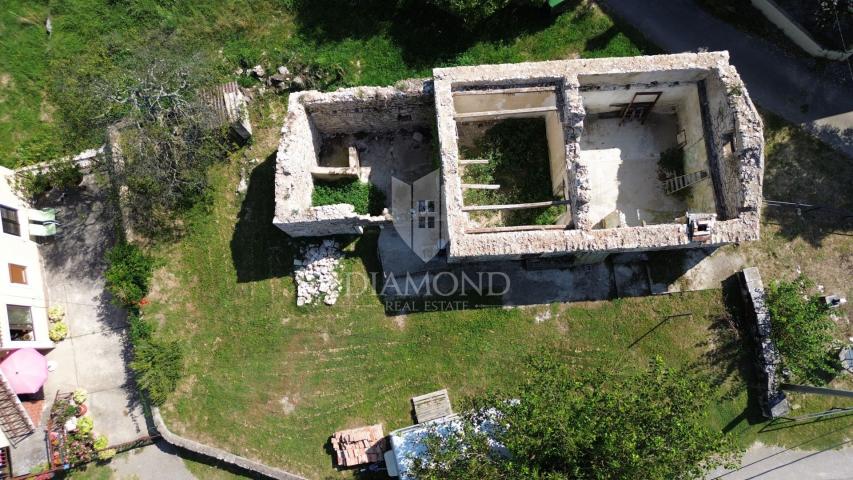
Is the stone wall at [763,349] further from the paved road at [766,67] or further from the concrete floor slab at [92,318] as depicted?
the concrete floor slab at [92,318]

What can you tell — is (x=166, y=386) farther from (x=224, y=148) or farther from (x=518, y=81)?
(x=518, y=81)

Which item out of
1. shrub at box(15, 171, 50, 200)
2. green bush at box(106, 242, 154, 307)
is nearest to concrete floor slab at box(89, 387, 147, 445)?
green bush at box(106, 242, 154, 307)

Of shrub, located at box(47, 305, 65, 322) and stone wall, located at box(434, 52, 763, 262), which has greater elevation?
stone wall, located at box(434, 52, 763, 262)

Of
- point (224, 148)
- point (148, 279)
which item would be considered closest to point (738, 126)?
point (224, 148)

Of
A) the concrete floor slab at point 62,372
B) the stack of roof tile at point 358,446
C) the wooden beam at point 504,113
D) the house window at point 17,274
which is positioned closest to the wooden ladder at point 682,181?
the wooden beam at point 504,113

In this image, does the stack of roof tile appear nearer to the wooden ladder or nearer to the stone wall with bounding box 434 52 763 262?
the stone wall with bounding box 434 52 763 262

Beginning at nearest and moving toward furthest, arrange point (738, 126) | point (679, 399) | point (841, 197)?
1. point (679, 399)
2. point (738, 126)
3. point (841, 197)
